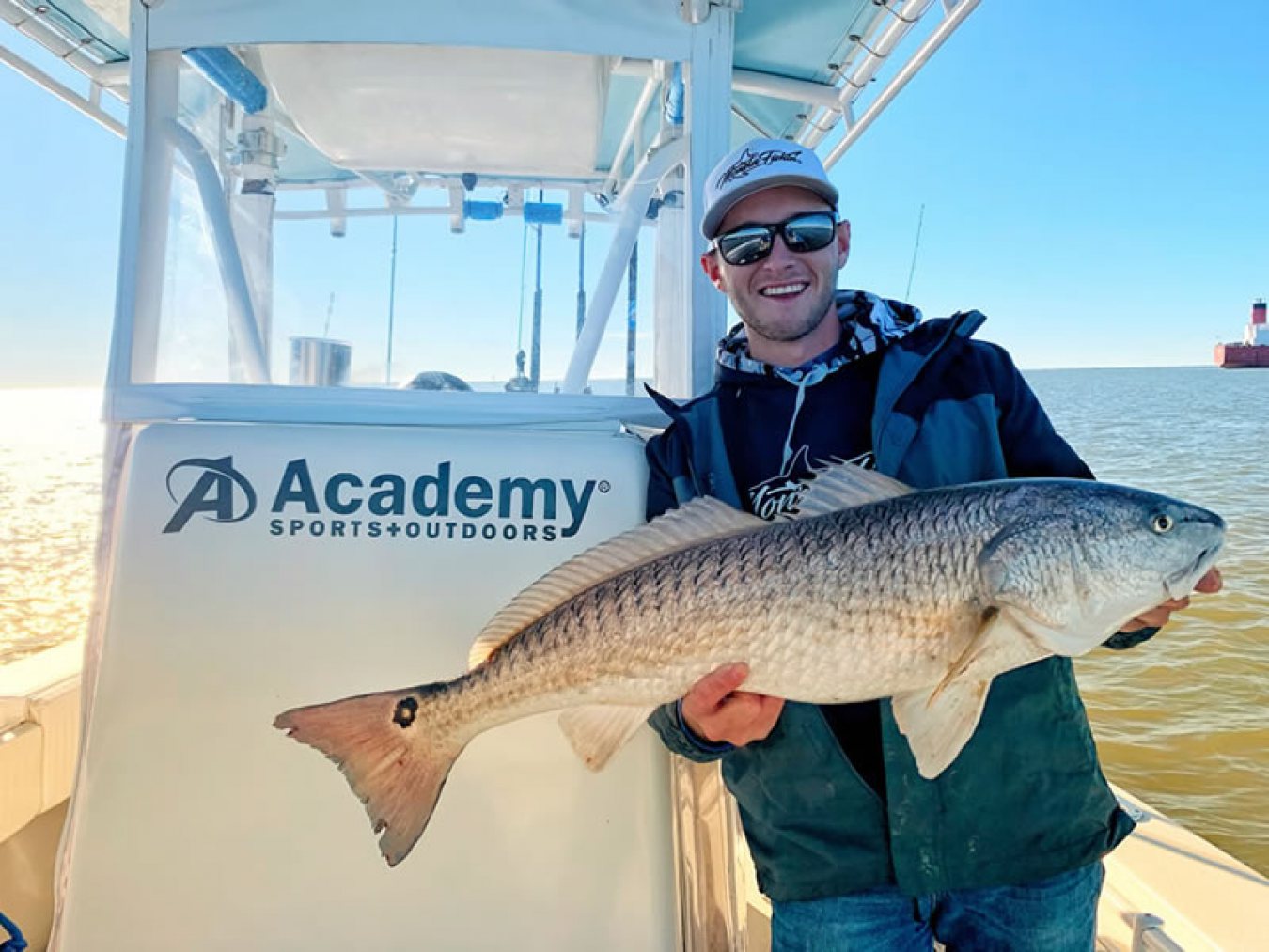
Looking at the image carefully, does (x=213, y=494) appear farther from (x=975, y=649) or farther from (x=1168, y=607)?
(x=1168, y=607)

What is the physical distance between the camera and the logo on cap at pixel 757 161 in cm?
238

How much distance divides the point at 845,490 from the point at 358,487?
A: 137cm

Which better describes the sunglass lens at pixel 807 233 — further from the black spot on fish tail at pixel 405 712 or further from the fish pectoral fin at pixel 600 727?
the black spot on fish tail at pixel 405 712

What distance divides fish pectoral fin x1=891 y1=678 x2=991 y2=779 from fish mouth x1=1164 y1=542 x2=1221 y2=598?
41 centimetres

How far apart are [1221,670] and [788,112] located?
8.29m

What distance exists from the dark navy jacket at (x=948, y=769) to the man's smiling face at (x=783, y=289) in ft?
0.75

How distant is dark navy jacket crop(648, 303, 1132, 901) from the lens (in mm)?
1963

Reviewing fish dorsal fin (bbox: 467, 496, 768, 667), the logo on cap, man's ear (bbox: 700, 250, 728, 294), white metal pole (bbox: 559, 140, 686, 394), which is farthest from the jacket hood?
white metal pole (bbox: 559, 140, 686, 394)

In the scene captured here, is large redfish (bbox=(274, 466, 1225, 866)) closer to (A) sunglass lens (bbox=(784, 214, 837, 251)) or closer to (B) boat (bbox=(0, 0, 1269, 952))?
(B) boat (bbox=(0, 0, 1269, 952))

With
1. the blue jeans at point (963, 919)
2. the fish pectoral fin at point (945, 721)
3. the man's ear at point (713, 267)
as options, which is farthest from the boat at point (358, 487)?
the fish pectoral fin at point (945, 721)

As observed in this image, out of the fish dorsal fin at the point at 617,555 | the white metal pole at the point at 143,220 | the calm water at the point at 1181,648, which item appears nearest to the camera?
the fish dorsal fin at the point at 617,555

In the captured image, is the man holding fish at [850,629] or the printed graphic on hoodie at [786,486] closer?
the man holding fish at [850,629]

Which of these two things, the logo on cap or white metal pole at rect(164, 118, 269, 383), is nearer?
the logo on cap

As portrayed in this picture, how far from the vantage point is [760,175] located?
2.36 m
